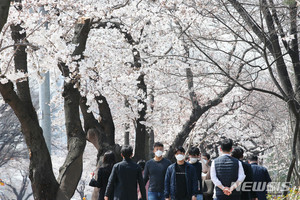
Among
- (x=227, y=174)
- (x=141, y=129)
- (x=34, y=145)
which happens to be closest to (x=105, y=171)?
(x=34, y=145)

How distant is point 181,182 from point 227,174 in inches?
40.4

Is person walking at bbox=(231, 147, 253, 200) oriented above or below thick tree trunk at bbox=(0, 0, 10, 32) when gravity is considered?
below

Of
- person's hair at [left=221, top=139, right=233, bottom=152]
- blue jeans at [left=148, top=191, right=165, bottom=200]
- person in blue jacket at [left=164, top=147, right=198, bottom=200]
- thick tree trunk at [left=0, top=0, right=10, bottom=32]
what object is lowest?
blue jeans at [left=148, top=191, right=165, bottom=200]

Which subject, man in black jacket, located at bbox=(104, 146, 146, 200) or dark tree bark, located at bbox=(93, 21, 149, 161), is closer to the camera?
man in black jacket, located at bbox=(104, 146, 146, 200)

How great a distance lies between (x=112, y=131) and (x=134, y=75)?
170 cm

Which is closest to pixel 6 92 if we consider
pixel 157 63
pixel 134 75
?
pixel 134 75

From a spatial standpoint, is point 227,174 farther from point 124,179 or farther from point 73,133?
point 73,133

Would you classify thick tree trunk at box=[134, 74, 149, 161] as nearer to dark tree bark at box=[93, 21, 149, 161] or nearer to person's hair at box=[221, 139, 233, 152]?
dark tree bark at box=[93, 21, 149, 161]

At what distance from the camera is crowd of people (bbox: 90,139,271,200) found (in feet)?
21.9

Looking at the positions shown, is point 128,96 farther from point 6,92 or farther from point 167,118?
point 167,118

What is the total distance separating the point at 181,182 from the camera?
744cm

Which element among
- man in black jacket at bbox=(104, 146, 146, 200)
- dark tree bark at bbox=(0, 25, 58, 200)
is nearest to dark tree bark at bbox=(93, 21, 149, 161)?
dark tree bark at bbox=(0, 25, 58, 200)

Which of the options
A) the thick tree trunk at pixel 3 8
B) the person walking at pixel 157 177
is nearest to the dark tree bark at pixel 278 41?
the person walking at pixel 157 177

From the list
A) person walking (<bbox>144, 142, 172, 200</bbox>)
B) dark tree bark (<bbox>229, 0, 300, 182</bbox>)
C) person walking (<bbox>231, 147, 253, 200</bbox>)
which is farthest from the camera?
dark tree bark (<bbox>229, 0, 300, 182</bbox>)
